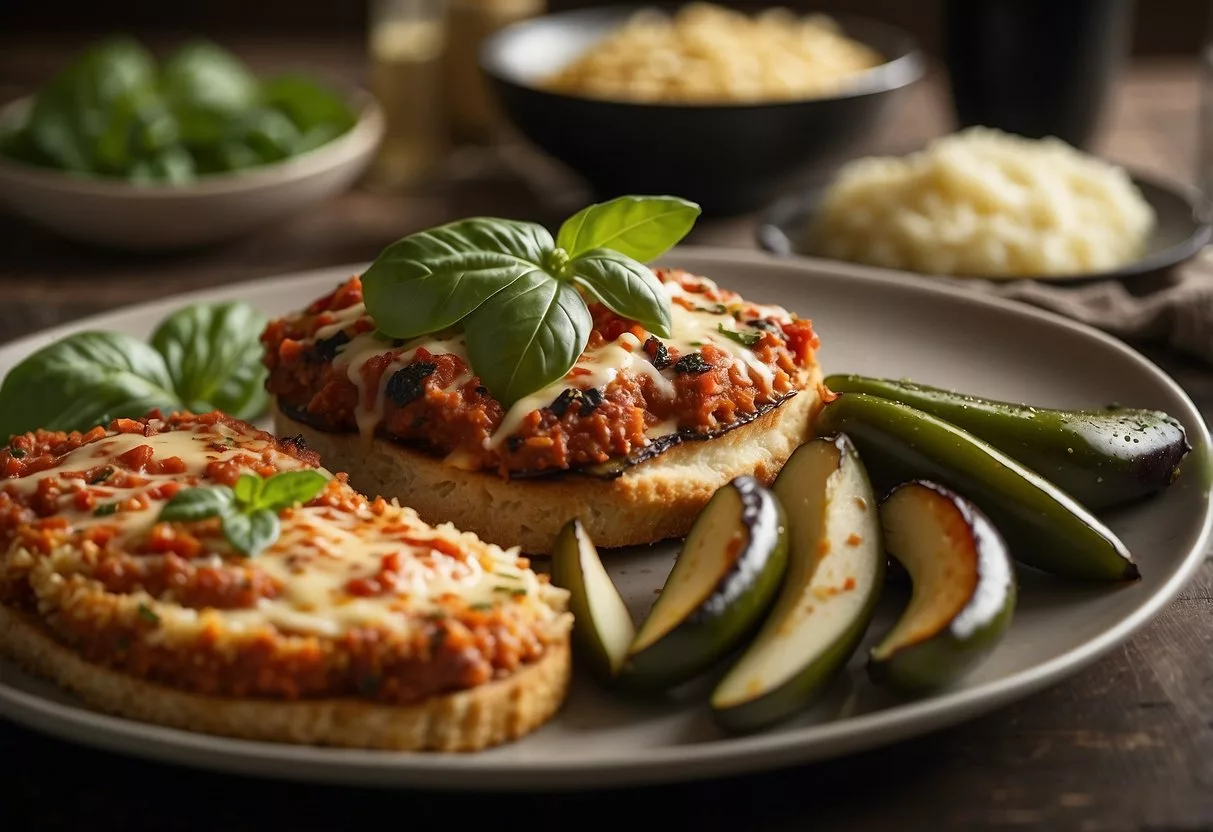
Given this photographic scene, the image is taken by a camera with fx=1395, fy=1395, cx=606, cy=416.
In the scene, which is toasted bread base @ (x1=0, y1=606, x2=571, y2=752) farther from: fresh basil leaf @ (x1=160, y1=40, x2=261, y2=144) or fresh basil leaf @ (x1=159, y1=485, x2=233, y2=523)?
fresh basil leaf @ (x1=160, y1=40, x2=261, y2=144)

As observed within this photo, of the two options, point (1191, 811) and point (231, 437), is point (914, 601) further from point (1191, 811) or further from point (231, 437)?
point (231, 437)

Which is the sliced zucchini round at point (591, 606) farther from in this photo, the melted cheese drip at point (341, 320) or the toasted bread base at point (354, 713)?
the melted cheese drip at point (341, 320)

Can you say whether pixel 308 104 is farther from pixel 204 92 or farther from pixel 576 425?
pixel 576 425

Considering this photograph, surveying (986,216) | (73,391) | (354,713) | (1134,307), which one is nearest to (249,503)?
(354,713)

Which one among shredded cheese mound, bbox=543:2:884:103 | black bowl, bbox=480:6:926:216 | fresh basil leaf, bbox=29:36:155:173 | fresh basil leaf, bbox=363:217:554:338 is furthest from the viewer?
shredded cheese mound, bbox=543:2:884:103

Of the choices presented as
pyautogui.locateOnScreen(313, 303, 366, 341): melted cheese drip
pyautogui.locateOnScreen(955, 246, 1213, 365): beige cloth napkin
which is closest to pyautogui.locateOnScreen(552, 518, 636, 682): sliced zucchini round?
pyautogui.locateOnScreen(313, 303, 366, 341): melted cheese drip

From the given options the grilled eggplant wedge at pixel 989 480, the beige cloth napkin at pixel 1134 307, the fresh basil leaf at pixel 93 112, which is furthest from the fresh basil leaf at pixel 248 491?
the fresh basil leaf at pixel 93 112
